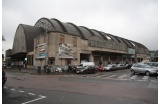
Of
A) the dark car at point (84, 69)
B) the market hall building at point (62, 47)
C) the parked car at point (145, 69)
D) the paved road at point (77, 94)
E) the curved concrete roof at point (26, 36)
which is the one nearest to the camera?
the paved road at point (77, 94)

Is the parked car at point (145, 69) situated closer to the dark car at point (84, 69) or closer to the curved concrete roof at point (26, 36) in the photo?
the dark car at point (84, 69)

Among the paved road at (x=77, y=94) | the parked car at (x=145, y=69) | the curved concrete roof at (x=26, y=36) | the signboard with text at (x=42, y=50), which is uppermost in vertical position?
the curved concrete roof at (x=26, y=36)

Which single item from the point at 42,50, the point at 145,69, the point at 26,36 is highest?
the point at 26,36

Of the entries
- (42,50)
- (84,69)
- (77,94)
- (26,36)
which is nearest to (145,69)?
(84,69)

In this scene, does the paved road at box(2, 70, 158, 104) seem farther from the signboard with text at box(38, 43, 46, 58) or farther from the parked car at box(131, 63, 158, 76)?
the signboard with text at box(38, 43, 46, 58)

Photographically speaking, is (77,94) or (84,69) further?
(84,69)

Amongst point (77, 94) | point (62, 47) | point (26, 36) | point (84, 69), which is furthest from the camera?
point (26, 36)

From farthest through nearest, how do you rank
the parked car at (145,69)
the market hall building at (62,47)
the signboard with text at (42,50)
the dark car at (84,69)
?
1. the signboard with text at (42,50)
2. the market hall building at (62,47)
3. the dark car at (84,69)
4. the parked car at (145,69)

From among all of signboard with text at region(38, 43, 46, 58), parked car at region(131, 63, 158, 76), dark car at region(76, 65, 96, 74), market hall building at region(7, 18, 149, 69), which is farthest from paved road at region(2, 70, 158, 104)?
signboard with text at region(38, 43, 46, 58)

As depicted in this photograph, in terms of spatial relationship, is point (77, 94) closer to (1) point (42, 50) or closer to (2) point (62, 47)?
(2) point (62, 47)

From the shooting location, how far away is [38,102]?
8.02 metres

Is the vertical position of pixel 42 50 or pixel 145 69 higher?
pixel 42 50

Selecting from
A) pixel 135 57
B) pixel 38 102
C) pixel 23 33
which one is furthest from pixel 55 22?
pixel 38 102

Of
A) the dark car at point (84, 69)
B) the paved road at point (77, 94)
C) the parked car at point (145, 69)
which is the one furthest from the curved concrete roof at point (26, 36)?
the paved road at point (77, 94)
